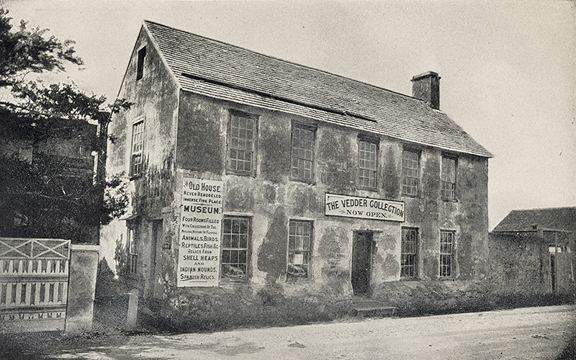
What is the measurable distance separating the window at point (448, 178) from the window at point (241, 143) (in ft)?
28.9

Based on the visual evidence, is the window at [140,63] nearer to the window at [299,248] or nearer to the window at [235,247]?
the window at [235,247]

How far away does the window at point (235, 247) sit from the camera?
42.7 feet

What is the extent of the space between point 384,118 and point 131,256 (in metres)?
10.2

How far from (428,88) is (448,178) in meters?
5.78

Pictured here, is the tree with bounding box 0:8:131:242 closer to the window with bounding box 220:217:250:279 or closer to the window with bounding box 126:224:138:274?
the window with bounding box 126:224:138:274

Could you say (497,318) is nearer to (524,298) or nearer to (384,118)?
(524,298)

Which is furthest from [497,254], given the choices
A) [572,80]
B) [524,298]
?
[572,80]

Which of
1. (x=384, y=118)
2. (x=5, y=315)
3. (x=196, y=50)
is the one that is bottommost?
(x=5, y=315)

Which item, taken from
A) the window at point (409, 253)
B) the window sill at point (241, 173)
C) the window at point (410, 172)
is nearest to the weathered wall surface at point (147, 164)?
the window sill at point (241, 173)

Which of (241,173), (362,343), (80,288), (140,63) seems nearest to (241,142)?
(241,173)

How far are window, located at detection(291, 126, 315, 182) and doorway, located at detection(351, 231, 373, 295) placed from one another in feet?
10.2

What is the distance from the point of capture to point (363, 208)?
16.1 metres

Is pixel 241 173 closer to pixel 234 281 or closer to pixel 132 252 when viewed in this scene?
pixel 234 281

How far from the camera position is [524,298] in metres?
20.8
